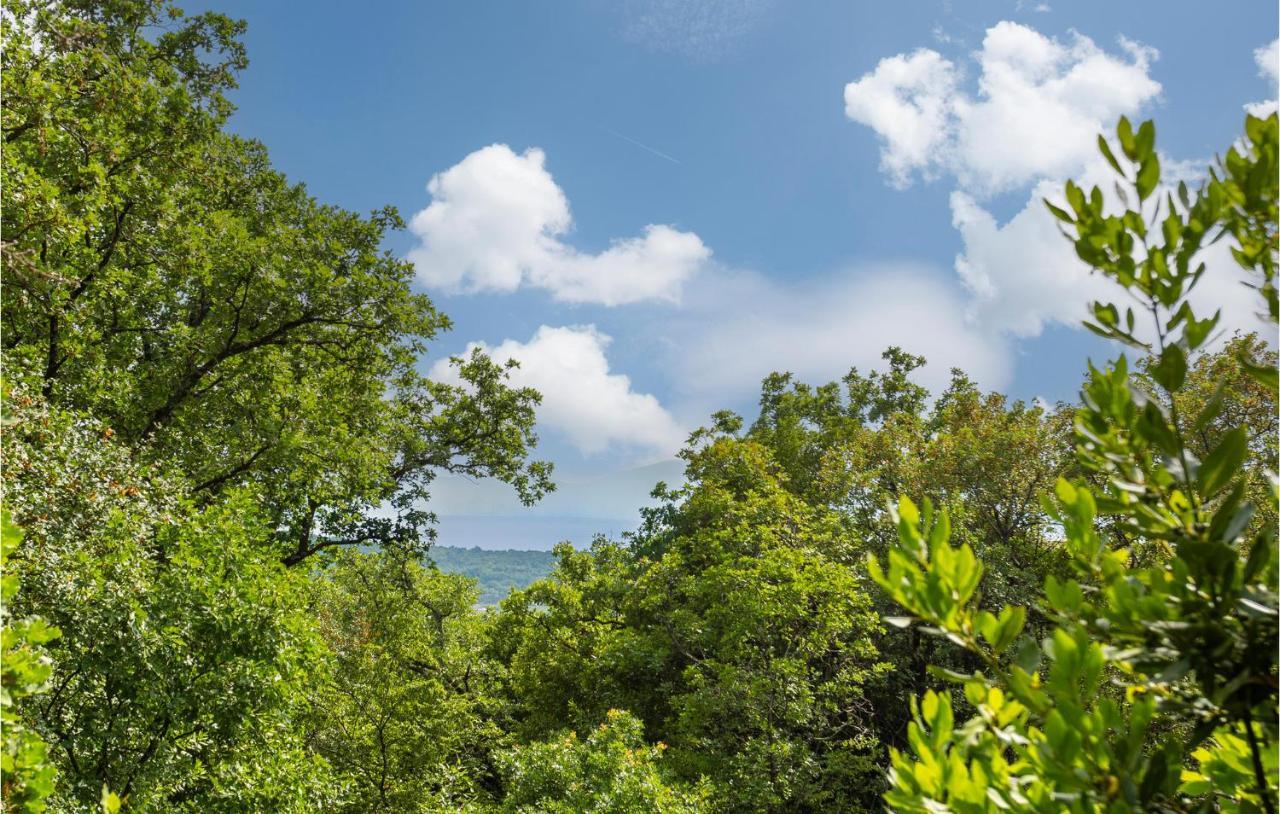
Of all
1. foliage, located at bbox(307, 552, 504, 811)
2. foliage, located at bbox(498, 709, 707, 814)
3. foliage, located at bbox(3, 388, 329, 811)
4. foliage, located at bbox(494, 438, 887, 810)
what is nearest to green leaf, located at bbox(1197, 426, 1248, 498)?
foliage, located at bbox(3, 388, 329, 811)

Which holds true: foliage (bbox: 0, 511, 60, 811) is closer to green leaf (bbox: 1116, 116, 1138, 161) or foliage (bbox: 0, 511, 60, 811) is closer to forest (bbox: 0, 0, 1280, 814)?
forest (bbox: 0, 0, 1280, 814)

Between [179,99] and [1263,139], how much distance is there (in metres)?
13.4

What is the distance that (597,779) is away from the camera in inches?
380

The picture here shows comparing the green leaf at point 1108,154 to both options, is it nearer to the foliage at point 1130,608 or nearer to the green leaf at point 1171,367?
the foliage at point 1130,608

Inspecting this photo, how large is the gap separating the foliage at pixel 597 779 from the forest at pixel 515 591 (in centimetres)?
6

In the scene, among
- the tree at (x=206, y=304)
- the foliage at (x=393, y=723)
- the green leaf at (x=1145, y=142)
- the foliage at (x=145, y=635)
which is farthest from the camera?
the foliage at (x=393, y=723)

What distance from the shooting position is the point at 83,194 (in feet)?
29.3

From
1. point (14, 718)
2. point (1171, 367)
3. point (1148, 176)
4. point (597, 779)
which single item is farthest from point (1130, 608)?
point (597, 779)

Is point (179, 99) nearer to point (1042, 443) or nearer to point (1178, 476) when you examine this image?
point (1178, 476)

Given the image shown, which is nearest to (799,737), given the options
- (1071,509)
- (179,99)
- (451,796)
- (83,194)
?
(451,796)

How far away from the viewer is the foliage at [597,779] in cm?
886

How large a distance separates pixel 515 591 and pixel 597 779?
12.0m

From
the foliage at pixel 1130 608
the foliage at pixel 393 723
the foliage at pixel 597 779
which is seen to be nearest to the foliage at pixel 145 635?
the foliage at pixel 393 723

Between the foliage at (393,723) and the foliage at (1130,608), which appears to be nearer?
the foliage at (1130,608)
